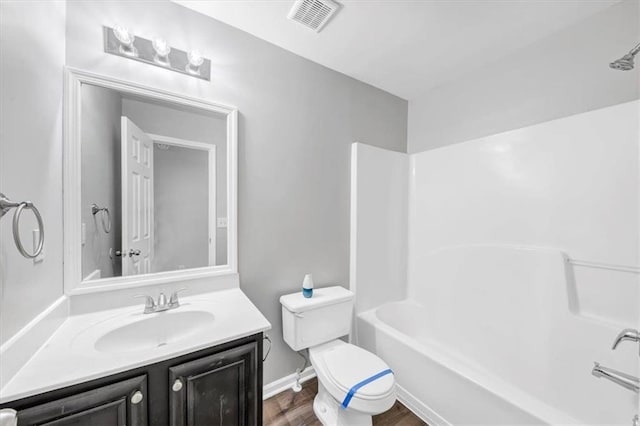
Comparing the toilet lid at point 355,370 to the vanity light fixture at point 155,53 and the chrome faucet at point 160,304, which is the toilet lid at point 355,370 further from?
the vanity light fixture at point 155,53

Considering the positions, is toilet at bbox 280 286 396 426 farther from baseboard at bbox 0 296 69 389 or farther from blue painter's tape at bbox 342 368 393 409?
baseboard at bbox 0 296 69 389

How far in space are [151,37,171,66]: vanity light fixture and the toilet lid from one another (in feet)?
6.38

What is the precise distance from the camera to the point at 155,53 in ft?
4.29

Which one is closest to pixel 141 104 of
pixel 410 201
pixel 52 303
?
pixel 52 303

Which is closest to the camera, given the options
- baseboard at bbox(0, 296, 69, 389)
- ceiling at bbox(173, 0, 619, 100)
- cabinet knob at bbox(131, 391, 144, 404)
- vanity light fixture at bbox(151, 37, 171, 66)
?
baseboard at bbox(0, 296, 69, 389)

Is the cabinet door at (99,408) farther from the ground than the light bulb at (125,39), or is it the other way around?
the light bulb at (125,39)

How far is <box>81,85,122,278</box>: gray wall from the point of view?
1.18 m

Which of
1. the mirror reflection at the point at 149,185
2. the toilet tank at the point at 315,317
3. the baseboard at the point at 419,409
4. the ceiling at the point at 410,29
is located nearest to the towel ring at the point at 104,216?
the mirror reflection at the point at 149,185

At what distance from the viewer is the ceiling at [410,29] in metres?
1.38

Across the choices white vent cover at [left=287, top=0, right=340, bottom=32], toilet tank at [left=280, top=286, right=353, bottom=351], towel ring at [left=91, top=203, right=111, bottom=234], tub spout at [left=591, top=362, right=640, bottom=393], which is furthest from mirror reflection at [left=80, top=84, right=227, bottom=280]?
tub spout at [left=591, top=362, right=640, bottom=393]

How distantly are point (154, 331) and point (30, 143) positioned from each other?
908mm

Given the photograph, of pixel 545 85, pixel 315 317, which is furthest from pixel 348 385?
pixel 545 85

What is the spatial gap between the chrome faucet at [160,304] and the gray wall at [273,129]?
1.37 feet

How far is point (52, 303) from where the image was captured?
1023mm
